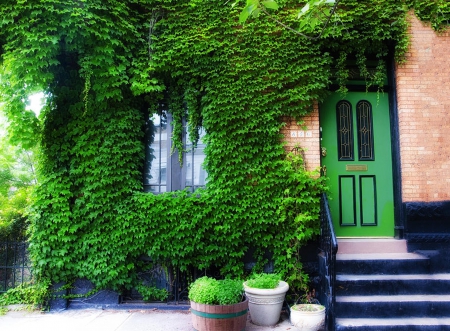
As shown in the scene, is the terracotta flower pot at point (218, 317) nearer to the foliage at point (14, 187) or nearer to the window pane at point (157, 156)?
the window pane at point (157, 156)

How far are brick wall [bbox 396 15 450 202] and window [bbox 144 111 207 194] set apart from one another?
336 centimetres

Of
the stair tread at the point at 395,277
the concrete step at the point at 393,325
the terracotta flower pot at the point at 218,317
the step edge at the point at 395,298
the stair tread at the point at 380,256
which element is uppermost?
the stair tread at the point at 380,256

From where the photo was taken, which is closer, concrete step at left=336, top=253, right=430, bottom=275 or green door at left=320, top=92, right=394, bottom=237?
concrete step at left=336, top=253, right=430, bottom=275

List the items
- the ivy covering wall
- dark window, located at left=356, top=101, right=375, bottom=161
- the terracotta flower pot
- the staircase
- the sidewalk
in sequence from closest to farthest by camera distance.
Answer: the terracotta flower pot
the staircase
the sidewalk
the ivy covering wall
dark window, located at left=356, top=101, right=375, bottom=161

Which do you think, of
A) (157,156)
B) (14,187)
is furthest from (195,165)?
(14,187)

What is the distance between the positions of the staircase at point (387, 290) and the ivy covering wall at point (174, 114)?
750 millimetres

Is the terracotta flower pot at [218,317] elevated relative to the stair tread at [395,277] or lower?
lower

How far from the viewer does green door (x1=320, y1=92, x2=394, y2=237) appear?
18.5 feet

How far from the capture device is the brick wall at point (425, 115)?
5.44m

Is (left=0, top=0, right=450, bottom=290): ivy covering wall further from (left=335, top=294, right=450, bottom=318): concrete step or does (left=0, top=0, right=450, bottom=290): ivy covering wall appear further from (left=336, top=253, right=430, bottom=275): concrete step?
(left=335, top=294, right=450, bottom=318): concrete step

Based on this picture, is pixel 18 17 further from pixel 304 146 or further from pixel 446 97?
pixel 446 97

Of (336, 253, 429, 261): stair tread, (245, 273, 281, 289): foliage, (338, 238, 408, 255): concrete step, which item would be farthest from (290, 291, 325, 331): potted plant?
(338, 238, 408, 255): concrete step

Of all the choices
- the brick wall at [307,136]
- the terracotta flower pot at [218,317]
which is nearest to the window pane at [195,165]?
the brick wall at [307,136]

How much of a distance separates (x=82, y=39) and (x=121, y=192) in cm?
248
